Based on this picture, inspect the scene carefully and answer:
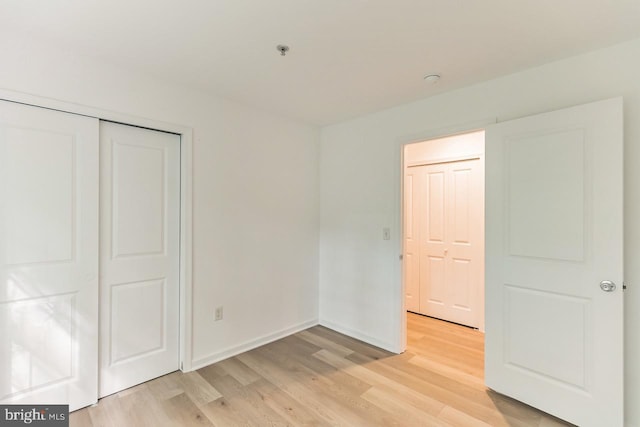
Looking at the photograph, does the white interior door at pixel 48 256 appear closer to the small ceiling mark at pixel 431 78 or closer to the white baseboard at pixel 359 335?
the white baseboard at pixel 359 335

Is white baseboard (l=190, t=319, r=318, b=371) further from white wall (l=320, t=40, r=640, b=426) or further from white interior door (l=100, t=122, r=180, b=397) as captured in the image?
white wall (l=320, t=40, r=640, b=426)

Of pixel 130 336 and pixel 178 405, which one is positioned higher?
pixel 130 336

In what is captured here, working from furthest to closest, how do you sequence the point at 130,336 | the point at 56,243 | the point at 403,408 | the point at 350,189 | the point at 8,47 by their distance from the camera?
the point at 350,189
the point at 130,336
the point at 403,408
the point at 56,243
the point at 8,47

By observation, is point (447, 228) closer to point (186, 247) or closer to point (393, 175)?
point (393, 175)

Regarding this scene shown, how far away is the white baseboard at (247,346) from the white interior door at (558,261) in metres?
1.91

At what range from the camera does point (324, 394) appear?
2.25 meters

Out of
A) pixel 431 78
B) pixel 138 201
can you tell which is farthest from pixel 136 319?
pixel 431 78

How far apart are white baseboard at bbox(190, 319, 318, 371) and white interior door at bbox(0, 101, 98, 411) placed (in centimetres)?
75

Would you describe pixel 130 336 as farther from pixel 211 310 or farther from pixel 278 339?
pixel 278 339

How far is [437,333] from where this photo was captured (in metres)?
3.44

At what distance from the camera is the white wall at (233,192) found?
78.7 inches

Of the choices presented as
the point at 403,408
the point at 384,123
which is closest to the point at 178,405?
the point at 403,408

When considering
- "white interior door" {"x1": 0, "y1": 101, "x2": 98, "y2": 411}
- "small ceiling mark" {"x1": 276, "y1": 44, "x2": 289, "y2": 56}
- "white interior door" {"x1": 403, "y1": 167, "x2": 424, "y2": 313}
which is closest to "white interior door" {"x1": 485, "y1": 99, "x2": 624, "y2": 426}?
"small ceiling mark" {"x1": 276, "y1": 44, "x2": 289, "y2": 56}

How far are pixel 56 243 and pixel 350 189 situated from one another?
253cm
